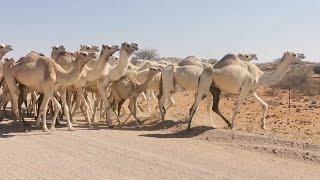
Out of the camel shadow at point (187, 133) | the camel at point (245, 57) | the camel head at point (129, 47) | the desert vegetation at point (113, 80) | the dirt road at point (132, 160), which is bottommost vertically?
the dirt road at point (132, 160)

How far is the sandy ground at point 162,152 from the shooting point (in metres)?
10.4

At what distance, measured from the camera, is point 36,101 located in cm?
1969

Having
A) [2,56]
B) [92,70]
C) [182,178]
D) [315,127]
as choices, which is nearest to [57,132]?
[92,70]

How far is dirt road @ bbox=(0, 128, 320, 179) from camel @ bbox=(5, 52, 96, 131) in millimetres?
1497

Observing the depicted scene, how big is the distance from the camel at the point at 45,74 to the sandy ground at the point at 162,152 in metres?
1.05

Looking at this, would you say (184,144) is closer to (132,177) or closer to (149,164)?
(149,164)

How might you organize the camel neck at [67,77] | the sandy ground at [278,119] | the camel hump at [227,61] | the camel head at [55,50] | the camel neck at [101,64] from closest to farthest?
the sandy ground at [278,119] < the camel neck at [67,77] < the camel hump at [227,61] < the camel neck at [101,64] < the camel head at [55,50]

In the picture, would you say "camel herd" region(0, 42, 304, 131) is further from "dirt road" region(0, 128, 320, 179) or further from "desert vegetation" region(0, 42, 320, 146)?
"dirt road" region(0, 128, 320, 179)

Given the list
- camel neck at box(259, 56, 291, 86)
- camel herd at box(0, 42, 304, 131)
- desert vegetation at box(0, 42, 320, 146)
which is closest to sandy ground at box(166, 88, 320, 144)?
desert vegetation at box(0, 42, 320, 146)

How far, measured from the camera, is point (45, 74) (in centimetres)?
1583

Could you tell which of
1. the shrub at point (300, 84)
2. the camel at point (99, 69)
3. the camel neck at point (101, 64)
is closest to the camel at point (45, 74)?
the camel at point (99, 69)

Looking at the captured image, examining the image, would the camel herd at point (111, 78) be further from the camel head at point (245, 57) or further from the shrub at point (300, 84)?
the shrub at point (300, 84)

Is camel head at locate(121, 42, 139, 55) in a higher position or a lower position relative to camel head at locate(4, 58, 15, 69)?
higher

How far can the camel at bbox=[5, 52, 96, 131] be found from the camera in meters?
15.8
